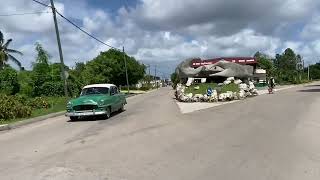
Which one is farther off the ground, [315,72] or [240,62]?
[240,62]

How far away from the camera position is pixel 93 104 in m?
23.9

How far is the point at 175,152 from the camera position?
12117 millimetres

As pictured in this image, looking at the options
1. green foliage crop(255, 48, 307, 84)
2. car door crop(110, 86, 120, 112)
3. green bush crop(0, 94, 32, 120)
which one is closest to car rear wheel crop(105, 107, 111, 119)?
car door crop(110, 86, 120, 112)

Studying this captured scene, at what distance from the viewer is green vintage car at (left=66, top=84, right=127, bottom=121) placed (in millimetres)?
23906

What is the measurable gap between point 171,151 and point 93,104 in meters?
12.1

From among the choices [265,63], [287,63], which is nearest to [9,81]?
[265,63]

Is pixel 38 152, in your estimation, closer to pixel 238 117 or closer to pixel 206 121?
pixel 206 121

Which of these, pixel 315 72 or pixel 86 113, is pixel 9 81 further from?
pixel 315 72

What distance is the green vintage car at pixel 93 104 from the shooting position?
941 inches

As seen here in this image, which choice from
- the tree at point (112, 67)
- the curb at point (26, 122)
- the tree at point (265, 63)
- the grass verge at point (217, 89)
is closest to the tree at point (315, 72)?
the tree at point (265, 63)

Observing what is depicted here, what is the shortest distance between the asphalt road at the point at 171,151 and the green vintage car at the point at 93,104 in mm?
4029

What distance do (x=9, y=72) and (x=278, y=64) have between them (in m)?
110

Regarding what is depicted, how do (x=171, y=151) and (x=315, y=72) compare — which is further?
(x=315, y=72)

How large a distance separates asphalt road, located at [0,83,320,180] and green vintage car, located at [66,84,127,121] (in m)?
4.03
